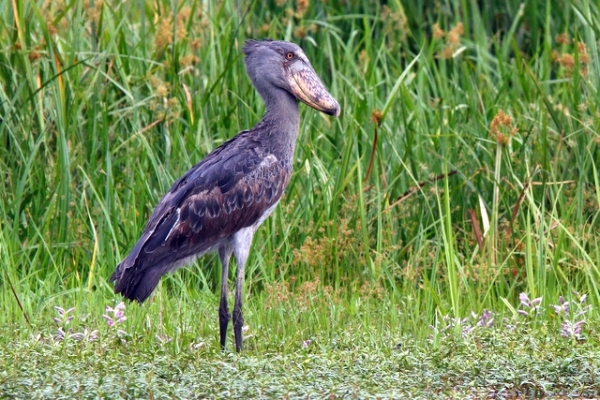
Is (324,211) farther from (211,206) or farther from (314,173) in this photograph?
(211,206)

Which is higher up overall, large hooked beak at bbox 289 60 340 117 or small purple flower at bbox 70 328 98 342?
large hooked beak at bbox 289 60 340 117

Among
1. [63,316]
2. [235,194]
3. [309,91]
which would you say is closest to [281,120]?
[309,91]

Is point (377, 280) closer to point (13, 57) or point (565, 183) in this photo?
point (565, 183)

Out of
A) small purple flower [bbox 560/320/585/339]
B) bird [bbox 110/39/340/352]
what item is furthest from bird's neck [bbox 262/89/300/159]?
small purple flower [bbox 560/320/585/339]

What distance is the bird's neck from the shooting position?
616 cm

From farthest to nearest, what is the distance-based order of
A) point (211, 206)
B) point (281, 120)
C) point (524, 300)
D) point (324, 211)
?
point (324, 211) < point (281, 120) < point (211, 206) < point (524, 300)

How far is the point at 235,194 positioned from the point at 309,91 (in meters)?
0.75

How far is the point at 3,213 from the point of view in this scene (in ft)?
22.1

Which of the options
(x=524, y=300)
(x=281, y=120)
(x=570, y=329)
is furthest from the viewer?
(x=281, y=120)

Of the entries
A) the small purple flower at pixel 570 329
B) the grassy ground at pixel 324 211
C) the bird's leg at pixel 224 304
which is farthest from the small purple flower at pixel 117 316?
the small purple flower at pixel 570 329

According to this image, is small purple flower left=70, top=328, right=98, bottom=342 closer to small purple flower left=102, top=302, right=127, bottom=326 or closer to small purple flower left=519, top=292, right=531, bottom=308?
small purple flower left=102, top=302, right=127, bottom=326

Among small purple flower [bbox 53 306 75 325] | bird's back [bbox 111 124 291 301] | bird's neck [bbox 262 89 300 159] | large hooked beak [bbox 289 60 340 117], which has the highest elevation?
large hooked beak [bbox 289 60 340 117]

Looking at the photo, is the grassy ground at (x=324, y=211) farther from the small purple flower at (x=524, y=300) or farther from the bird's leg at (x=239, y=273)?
the bird's leg at (x=239, y=273)

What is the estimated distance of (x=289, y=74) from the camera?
628cm
